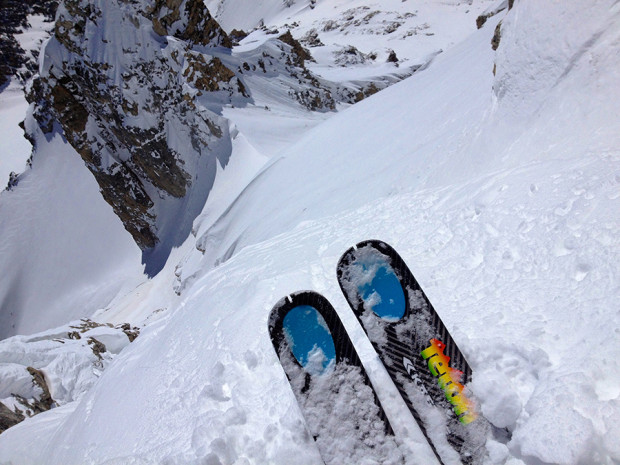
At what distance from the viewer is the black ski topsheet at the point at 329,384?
2.12 metres

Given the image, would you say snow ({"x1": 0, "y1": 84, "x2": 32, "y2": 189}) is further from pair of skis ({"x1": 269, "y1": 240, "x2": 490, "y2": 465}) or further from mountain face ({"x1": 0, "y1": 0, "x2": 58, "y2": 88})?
pair of skis ({"x1": 269, "y1": 240, "x2": 490, "y2": 465})

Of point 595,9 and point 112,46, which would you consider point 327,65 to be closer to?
point 112,46

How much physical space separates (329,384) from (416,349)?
2.13ft

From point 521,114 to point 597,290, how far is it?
255 centimetres

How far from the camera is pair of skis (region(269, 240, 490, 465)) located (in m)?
2.03

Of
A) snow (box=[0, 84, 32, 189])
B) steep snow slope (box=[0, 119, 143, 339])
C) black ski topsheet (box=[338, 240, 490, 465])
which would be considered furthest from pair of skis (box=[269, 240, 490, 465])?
snow (box=[0, 84, 32, 189])

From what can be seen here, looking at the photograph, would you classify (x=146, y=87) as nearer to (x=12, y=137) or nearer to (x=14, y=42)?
(x=12, y=137)

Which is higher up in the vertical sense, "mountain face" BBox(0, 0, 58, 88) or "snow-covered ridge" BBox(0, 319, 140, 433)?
"mountain face" BBox(0, 0, 58, 88)

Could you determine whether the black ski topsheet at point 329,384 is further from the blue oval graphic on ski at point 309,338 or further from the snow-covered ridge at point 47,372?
the snow-covered ridge at point 47,372

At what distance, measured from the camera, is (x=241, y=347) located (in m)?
2.97

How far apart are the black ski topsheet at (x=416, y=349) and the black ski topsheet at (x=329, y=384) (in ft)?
0.71

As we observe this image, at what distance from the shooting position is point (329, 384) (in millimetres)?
2393

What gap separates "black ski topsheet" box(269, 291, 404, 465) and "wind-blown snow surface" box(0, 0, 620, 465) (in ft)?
0.40

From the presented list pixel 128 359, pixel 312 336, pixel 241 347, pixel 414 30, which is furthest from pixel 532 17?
pixel 414 30
